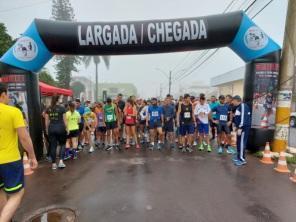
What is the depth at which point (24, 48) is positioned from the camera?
6.72 metres

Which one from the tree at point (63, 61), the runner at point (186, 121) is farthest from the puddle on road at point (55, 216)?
the tree at point (63, 61)

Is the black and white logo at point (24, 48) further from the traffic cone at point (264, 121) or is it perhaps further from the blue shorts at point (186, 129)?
the traffic cone at point (264, 121)

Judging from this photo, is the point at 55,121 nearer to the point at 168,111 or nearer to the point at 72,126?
the point at 72,126

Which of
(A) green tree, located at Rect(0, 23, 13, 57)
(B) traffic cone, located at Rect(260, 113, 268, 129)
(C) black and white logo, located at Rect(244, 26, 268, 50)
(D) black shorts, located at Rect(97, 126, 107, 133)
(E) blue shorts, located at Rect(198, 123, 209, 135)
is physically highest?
(A) green tree, located at Rect(0, 23, 13, 57)

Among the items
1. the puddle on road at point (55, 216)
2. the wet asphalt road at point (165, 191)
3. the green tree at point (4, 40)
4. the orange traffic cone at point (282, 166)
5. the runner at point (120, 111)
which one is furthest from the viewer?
the green tree at point (4, 40)

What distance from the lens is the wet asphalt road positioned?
3.75 m

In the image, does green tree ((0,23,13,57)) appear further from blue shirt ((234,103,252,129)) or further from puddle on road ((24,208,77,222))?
blue shirt ((234,103,252,129))

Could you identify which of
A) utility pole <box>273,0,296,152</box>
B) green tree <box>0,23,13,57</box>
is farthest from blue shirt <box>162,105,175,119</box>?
green tree <box>0,23,13,57</box>

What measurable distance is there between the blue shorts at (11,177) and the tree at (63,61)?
3780 cm

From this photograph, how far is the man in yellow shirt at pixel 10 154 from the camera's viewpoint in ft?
9.37

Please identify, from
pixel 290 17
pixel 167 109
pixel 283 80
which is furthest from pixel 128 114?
pixel 290 17

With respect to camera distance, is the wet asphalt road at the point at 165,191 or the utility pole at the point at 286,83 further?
the utility pole at the point at 286,83

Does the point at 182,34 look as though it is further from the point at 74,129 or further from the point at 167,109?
the point at 74,129

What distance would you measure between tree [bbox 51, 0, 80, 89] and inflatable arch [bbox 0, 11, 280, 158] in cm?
3337
